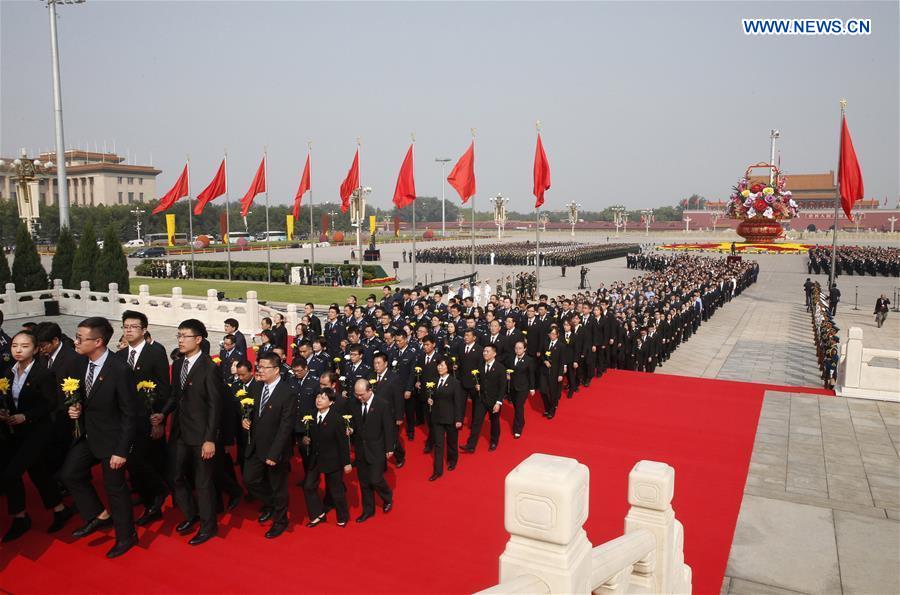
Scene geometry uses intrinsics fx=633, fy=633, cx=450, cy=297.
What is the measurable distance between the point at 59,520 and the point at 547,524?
509cm

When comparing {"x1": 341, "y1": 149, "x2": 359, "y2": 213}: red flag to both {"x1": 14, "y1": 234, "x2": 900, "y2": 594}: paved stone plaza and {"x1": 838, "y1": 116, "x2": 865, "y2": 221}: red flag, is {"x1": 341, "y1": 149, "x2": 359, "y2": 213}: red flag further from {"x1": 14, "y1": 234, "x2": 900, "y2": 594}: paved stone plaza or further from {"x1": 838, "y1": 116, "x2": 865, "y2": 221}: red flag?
{"x1": 838, "y1": 116, "x2": 865, "y2": 221}: red flag

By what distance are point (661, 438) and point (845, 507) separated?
2.44m

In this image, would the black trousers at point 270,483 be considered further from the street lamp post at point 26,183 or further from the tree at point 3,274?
the street lamp post at point 26,183

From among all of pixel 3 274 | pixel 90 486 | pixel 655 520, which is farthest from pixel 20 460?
pixel 3 274

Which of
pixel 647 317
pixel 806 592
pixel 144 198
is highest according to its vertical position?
pixel 144 198

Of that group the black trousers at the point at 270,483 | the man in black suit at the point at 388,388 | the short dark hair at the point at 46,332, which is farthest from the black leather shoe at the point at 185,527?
the short dark hair at the point at 46,332

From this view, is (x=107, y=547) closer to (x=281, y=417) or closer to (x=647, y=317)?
(x=281, y=417)

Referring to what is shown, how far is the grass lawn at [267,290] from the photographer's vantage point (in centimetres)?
2689

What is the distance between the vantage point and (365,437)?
20.5 feet

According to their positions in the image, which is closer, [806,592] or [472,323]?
[806,592]

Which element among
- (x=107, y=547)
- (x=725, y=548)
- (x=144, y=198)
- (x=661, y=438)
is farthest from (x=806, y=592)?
(x=144, y=198)

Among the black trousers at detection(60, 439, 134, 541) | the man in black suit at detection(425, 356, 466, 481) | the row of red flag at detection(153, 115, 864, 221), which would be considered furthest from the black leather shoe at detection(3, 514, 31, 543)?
the row of red flag at detection(153, 115, 864, 221)

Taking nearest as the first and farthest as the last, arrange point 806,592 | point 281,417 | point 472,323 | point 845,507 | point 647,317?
point 806,592
point 281,417
point 845,507
point 472,323
point 647,317

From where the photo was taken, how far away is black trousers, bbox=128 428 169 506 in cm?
564
